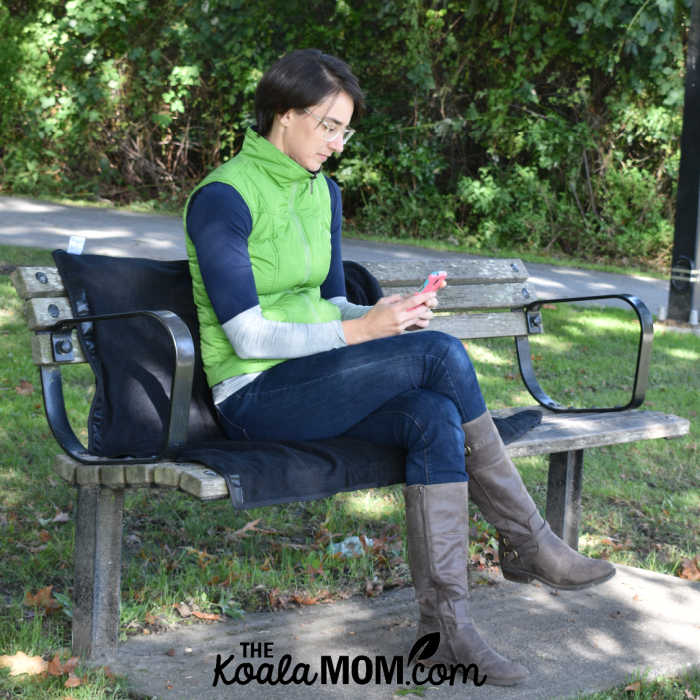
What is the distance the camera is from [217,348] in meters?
3.14

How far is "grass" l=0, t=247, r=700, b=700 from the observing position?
3215mm

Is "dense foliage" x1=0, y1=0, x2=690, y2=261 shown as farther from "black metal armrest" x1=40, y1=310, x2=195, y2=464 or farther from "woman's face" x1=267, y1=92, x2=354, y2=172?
"black metal armrest" x1=40, y1=310, x2=195, y2=464

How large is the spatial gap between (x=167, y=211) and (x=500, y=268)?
31.7 ft

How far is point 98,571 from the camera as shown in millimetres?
2879

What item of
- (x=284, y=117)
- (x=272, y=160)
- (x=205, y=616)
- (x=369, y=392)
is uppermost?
(x=284, y=117)

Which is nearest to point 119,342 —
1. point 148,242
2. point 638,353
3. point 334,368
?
point 334,368

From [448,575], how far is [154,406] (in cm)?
96

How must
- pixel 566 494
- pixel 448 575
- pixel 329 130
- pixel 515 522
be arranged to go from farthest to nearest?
pixel 566 494 < pixel 329 130 < pixel 515 522 < pixel 448 575

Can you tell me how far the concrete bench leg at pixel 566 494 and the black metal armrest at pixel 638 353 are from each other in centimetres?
21

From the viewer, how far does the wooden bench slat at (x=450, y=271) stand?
4.03m

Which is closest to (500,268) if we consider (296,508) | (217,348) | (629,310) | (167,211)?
(296,508)

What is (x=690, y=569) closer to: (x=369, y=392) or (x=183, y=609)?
(x=369, y=392)

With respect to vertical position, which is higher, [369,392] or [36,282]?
[36,282]

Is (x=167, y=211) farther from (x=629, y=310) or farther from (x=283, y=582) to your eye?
(x=283, y=582)
